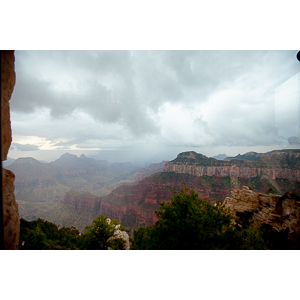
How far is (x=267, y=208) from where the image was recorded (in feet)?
32.7

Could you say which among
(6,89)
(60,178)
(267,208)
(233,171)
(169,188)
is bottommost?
(60,178)

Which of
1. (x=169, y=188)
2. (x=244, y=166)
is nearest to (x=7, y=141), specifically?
(x=244, y=166)

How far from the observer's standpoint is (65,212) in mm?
36188

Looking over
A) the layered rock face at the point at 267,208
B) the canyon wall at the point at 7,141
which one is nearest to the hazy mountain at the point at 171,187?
the layered rock face at the point at 267,208

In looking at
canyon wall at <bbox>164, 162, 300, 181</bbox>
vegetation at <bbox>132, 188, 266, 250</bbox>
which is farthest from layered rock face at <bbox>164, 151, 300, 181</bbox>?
vegetation at <bbox>132, 188, 266, 250</bbox>

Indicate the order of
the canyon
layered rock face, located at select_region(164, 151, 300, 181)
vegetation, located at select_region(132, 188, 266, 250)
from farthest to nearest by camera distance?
the canyon, layered rock face, located at select_region(164, 151, 300, 181), vegetation, located at select_region(132, 188, 266, 250)

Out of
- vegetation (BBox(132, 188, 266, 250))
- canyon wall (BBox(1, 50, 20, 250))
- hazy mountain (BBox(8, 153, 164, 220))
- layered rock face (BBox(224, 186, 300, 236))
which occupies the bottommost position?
hazy mountain (BBox(8, 153, 164, 220))

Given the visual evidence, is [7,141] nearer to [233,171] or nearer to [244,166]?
[244,166]

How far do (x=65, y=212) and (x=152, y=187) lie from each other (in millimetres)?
28062

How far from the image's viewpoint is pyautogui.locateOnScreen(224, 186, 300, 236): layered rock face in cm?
782

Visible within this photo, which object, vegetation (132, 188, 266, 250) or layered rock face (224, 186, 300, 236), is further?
layered rock face (224, 186, 300, 236)

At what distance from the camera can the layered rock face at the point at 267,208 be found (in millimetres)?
7823

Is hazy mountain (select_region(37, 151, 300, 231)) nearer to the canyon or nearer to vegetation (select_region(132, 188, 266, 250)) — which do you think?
the canyon

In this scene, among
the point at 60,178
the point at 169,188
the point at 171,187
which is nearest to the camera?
the point at 169,188
